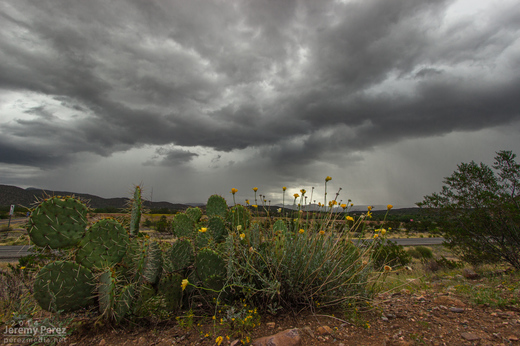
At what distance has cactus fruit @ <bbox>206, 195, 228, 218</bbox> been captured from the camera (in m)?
6.33

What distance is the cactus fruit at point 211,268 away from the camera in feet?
13.2

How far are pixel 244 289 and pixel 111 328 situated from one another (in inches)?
72.1

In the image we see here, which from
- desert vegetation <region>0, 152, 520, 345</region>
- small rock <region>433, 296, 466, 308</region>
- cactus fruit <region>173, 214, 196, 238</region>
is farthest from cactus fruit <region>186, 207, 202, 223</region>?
small rock <region>433, 296, 466, 308</region>

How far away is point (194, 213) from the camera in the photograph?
20.4 feet

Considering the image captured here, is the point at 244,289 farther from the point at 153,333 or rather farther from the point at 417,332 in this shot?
the point at 417,332

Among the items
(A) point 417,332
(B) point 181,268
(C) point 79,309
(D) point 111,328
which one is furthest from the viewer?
(B) point 181,268

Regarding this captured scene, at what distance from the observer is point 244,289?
360 cm

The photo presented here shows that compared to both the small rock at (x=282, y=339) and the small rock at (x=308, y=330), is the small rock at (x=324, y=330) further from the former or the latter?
the small rock at (x=282, y=339)

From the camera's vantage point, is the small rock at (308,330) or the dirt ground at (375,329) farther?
the small rock at (308,330)

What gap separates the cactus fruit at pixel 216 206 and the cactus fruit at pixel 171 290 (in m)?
2.19

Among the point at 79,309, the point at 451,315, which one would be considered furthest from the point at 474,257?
the point at 79,309

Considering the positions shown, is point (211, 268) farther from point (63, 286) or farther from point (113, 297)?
point (63, 286)

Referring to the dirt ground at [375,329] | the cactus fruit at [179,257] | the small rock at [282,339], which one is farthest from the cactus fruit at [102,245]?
the small rock at [282,339]

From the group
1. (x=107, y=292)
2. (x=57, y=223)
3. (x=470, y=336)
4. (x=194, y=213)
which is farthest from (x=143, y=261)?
(x=470, y=336)
